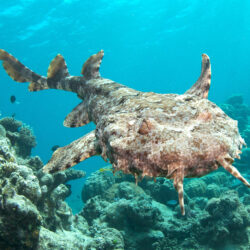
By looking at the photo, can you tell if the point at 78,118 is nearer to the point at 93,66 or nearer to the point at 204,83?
the point at 93,66

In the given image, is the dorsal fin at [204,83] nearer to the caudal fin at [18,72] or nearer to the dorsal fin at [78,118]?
the dorsal fin at [78,118]

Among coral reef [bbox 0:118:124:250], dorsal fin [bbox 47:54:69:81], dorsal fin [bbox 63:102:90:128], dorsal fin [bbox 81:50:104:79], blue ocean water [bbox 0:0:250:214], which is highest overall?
blue ocean water [bbox 0:0:250:214]

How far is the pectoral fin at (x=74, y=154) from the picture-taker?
3.53 m

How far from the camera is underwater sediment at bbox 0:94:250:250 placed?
144 inches

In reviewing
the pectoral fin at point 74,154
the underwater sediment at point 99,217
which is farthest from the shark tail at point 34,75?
the pectoral fin at point 74,154

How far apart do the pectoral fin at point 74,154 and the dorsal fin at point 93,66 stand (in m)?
2.86

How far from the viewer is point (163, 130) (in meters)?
2.68

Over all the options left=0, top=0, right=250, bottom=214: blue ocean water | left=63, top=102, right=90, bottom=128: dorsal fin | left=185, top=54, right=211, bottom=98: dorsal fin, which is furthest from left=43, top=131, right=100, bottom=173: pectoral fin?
left=0, top=0, right=250, bottom=214: blue ocean water

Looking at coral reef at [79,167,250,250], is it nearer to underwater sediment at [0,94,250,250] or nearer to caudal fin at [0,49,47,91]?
underwater sediment at [0,94,250,250]

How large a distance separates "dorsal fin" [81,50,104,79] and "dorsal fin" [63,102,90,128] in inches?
38.8

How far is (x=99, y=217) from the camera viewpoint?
30.6ft

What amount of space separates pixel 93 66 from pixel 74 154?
3.48m

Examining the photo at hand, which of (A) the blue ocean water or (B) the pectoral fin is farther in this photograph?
(A) the blue ocean water

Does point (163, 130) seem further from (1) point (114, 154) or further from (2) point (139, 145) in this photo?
(1) point (114, 154)
